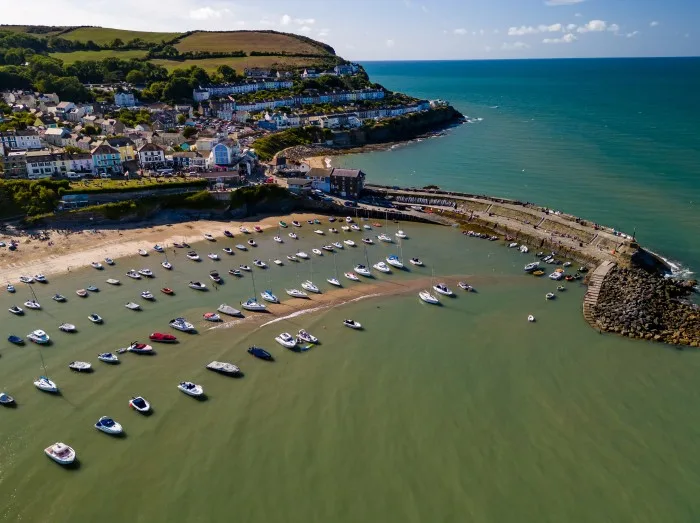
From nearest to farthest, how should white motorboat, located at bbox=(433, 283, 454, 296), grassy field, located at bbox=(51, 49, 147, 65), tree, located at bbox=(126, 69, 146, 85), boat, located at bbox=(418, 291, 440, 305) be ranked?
boat, located at bbox=(418, 291, 440, 305), white motorboat, located at bbox=(433, 283, 454, 296), tree, located at bbox=(126, 69, 146, 85), grassy field, located at bbox=(51, 49, 147, 65)

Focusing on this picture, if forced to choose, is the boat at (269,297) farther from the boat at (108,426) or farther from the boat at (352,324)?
the boat at (108,426)

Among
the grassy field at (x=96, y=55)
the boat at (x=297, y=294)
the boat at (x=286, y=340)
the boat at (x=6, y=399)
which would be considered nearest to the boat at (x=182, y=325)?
the boat at (x=286, y=340)

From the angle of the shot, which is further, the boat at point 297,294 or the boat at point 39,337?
the boat at point 297,294

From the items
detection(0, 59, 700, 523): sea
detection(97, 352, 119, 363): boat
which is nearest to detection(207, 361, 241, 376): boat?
detection(0, 59, 700, 523): sea

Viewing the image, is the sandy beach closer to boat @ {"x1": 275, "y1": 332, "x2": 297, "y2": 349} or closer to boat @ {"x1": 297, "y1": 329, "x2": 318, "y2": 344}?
boat @ {"x1": 275, "y1": 332, "x2": 297, "y2": 349}

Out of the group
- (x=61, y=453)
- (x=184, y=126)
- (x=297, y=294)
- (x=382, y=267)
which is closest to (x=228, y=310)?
(x=297, y=294)
